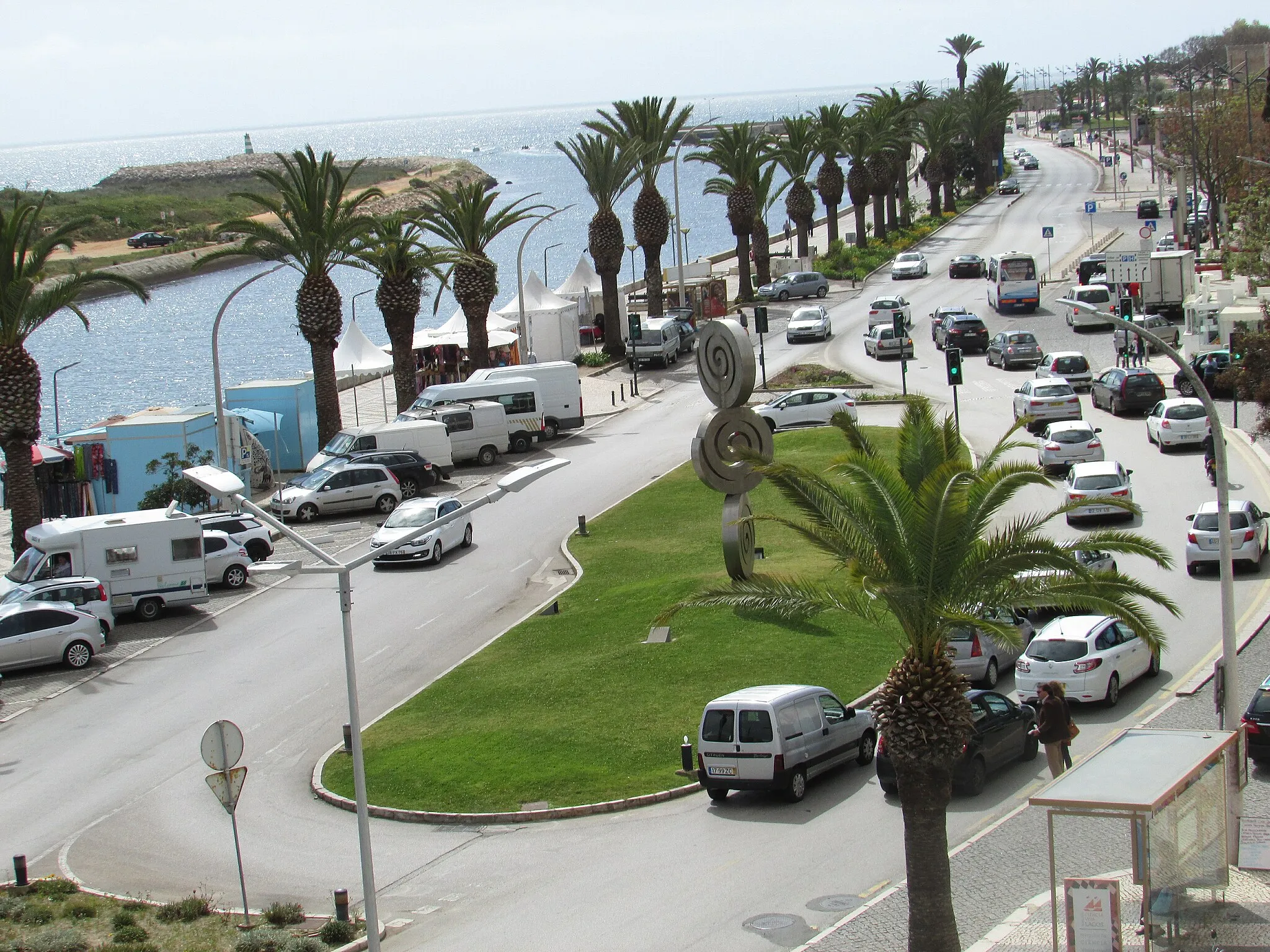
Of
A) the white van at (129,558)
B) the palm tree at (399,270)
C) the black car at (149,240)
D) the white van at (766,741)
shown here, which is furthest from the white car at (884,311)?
the black car at (149,240)

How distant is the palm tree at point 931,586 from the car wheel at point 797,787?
4872 mm

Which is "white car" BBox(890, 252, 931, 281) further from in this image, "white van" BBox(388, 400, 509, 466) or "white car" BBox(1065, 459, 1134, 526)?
"white car" BBox(1065, 459, 1134, 526)

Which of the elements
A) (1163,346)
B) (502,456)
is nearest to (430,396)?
(502,456)

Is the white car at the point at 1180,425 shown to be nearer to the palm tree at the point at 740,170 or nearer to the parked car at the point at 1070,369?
the parked car at the point at 1070,369

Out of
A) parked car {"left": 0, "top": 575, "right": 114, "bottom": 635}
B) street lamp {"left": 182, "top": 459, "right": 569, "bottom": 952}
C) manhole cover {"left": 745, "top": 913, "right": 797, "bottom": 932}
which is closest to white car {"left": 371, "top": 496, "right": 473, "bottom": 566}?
parked car {"left": 0, "top": 575, "right": 114, "bottom": 635}

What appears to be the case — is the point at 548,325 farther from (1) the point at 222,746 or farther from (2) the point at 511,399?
(1) the point at 222,746

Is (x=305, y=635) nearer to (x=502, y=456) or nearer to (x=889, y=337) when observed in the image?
(x=502, y=456)

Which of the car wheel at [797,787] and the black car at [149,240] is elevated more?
the black car at [149,240]

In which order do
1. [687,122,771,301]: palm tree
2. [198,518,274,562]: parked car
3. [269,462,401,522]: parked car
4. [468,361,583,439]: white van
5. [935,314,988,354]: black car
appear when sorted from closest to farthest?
1. [198,518,274,562]: parked car
2. [269,462,401,522]: parked car
3. [468,361,583,439]: white van
4. [935,314,988,354]: black car
5. [687,122,771,301]: palm tree

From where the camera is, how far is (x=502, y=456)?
4781 cm

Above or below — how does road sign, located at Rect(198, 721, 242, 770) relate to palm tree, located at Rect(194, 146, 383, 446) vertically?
below

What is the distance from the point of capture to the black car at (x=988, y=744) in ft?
65.9

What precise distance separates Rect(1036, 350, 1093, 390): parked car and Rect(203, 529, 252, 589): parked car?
2599 centimetres

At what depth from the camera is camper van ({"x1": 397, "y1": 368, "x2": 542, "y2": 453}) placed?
47.2m
